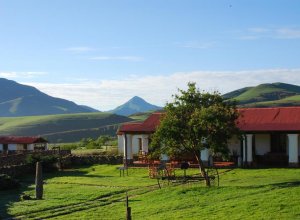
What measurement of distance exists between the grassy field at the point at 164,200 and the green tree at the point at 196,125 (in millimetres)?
2116

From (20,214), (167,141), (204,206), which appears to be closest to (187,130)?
(167,141)

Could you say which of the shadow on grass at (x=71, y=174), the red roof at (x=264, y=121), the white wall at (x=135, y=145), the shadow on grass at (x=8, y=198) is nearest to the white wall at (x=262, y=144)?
the red roof at (x=264, y=121)

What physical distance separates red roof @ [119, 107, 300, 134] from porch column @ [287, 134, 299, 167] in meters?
0.74

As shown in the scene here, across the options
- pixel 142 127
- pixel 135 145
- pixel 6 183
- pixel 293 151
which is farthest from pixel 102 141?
pixel 6 183

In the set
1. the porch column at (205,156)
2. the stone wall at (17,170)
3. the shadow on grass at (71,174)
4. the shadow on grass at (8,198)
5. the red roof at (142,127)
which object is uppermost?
the red roof at (142,127)

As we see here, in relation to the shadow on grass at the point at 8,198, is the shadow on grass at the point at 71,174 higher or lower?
higher

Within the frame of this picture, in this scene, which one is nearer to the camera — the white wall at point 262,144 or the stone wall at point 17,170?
the stone wall at point 17,170

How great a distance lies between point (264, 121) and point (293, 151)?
4.08m

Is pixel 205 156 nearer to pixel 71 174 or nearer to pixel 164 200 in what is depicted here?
pixel 71 174

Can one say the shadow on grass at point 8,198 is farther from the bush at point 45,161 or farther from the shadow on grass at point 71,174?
the bush at point 45,161

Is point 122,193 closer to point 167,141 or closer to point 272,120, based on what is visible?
point 167,141

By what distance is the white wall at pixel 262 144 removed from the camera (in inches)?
1593

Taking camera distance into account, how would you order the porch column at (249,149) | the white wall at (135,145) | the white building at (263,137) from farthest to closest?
the white wall at (135,145) < the porch column at (249,149) < the white building at (263,137)

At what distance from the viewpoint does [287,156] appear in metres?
38.1
